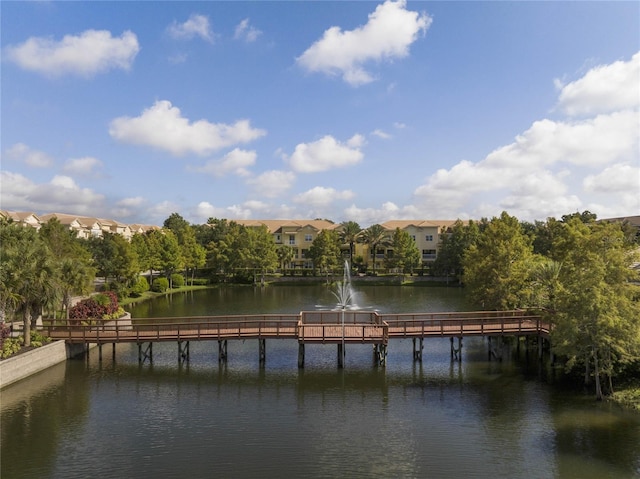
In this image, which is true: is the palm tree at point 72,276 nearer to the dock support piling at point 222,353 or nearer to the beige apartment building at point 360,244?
the dock support piling at point 222,353

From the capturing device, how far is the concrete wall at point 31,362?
24580mm

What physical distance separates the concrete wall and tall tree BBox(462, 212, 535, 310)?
28.6m

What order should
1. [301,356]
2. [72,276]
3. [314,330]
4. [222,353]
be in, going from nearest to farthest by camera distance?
[301,356]
[314,330]
[222,353]
[72,276]

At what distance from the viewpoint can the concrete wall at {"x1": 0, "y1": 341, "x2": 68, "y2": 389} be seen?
24580 millimetres

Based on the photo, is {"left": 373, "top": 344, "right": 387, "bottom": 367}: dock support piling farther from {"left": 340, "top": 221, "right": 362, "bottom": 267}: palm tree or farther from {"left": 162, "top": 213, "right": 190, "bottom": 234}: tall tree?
{"left": 162, "top": 213, "right": 190, "bottom": 234}: tall tree

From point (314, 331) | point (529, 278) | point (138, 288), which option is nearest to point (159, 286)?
point (138, 288)

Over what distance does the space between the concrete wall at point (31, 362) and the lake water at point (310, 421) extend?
0.59 metres

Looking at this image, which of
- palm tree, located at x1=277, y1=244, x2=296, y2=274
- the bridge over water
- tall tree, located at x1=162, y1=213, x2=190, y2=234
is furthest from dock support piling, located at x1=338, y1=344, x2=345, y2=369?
tall tree, located at x1=162, y1=213, x2=190, y2=234

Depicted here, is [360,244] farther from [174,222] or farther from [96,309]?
[96,309]

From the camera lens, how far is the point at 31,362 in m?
26.6

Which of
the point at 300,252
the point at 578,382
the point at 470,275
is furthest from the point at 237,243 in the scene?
the point at 578,382

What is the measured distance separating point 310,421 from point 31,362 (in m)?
17.1

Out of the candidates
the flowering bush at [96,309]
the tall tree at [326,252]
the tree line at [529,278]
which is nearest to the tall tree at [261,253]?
the tall tree at [326,252]

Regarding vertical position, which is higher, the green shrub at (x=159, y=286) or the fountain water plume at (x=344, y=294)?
the green shrub at (x=159, y=286)
